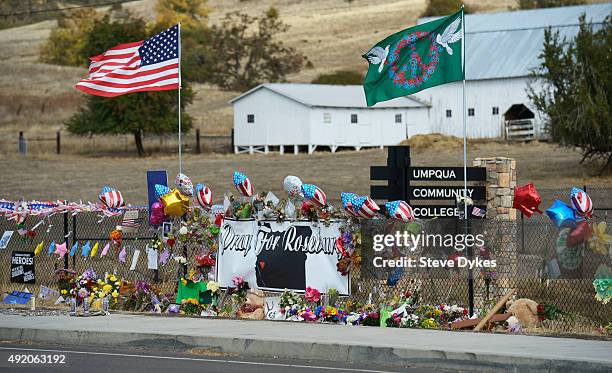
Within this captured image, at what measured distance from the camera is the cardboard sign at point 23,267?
68.1 ft

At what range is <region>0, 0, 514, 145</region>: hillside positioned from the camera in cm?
8106

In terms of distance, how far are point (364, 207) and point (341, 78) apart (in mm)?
80288

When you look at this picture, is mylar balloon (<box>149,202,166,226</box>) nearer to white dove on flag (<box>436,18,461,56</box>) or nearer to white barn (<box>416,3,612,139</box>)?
white dove on flag (<box>436,18,461,56</box>)

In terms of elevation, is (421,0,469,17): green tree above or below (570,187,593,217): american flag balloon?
above

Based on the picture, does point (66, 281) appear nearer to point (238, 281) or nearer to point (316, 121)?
point (238, 281)

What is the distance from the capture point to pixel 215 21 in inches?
5950

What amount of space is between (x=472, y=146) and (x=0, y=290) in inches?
1522

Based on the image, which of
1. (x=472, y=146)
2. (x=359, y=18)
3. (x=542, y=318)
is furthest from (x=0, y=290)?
(x=359, y=18)

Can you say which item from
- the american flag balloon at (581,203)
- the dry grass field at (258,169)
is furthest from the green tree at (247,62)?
the american flag balloon at (581,203)

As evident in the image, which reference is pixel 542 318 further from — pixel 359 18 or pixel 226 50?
pixel 359 18

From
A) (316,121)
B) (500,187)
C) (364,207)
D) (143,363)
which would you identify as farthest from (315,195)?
(316,121)

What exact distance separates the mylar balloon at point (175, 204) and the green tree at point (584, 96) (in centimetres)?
2749

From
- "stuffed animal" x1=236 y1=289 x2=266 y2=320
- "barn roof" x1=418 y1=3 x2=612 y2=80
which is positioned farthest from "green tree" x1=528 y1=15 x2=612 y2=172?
"stuffed animal" x1=236 y1=289 x2=266 y2=320

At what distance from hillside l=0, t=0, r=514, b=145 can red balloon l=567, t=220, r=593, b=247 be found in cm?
5290
